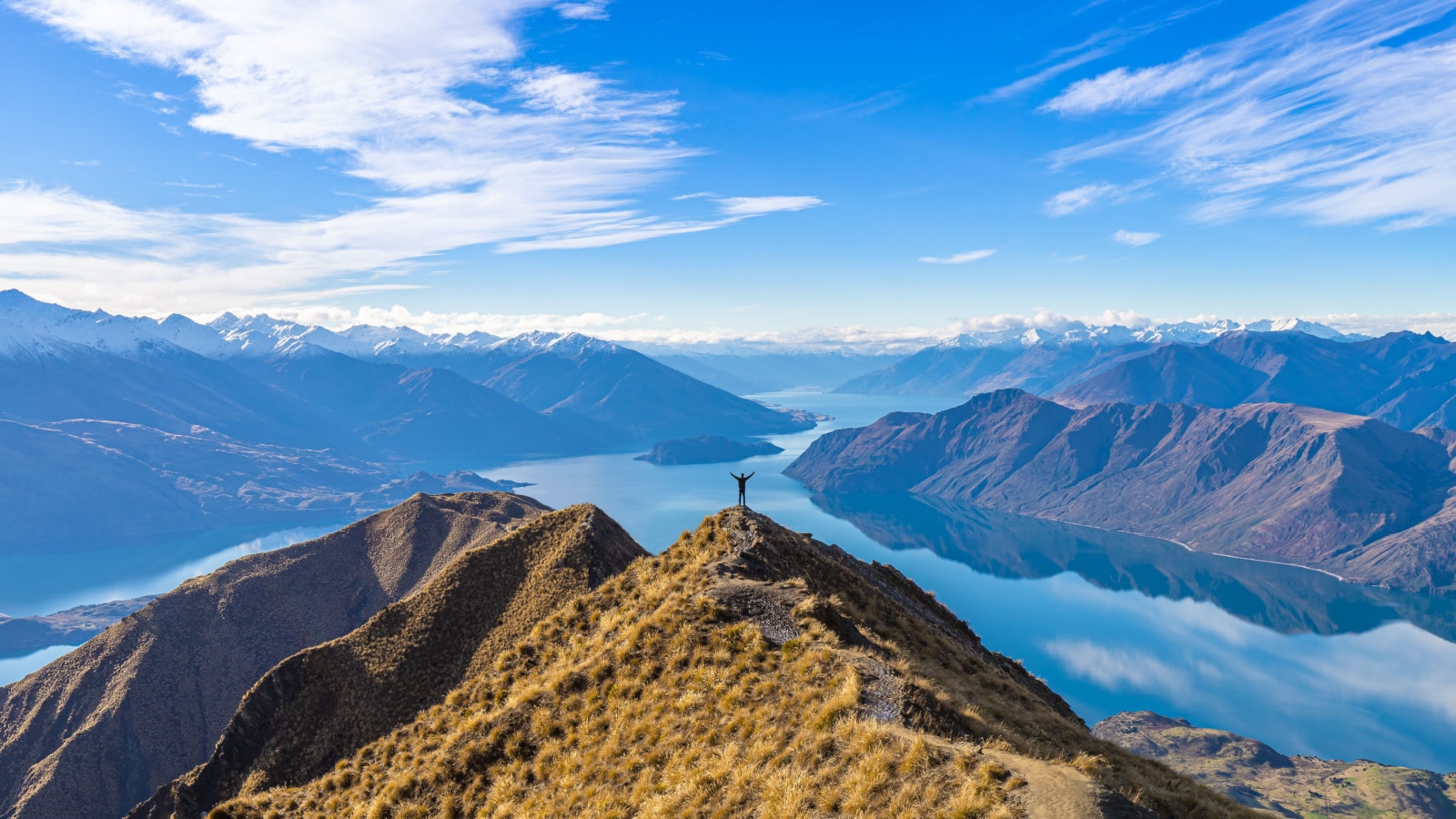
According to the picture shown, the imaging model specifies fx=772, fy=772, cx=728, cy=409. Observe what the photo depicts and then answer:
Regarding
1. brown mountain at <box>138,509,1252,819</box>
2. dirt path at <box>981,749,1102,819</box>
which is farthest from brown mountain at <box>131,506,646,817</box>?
dirt path at <box>981,749,1102,819</box>

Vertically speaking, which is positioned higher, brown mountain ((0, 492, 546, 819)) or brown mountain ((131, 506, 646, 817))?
brown mountain ((131, 506, 646, 817))

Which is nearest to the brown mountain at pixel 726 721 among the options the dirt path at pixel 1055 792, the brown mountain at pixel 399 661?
the dirt path at pixel 1055 792

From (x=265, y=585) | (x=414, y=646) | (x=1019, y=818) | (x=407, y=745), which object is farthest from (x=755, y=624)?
(x=265, y=585)

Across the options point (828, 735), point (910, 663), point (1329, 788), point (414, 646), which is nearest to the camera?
point (828, 735)

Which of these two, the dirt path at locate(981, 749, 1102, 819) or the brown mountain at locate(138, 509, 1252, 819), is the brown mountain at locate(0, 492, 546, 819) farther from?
the dirt path at locate(981, 749, 1102, 819)

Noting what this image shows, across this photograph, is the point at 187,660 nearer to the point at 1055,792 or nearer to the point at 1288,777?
the point at 1055,792

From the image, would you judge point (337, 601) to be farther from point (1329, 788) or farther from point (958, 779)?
point (1329, 788)

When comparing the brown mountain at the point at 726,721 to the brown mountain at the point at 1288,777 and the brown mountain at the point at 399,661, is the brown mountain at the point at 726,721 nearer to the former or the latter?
the brown mountain at the point at 399,661
